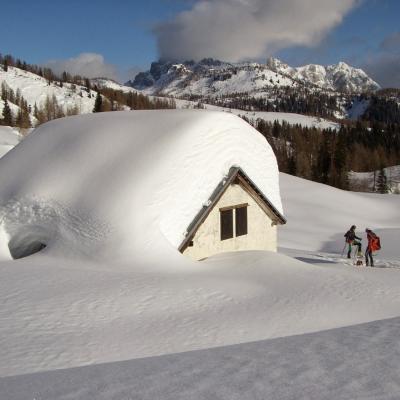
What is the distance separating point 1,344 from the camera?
19.8ft

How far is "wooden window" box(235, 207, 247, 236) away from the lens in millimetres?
15555

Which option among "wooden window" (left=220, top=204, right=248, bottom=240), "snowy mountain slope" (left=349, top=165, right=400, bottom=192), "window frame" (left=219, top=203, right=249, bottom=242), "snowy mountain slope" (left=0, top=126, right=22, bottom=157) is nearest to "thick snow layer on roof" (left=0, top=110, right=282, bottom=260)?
"window frame" (left=219, top=203, right=249, bottom=242)

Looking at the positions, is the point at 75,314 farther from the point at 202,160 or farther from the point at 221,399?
the point at 202,160

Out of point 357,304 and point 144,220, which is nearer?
point 357,304

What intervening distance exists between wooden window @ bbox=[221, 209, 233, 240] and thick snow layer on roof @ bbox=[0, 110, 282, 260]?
1.54 metres

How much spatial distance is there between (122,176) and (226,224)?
14.6ft

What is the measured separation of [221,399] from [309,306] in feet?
19.7

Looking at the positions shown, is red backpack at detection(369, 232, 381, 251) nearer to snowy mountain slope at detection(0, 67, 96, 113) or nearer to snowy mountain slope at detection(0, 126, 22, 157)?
snowy mountain slope at detection(0, 126, 22, 157)

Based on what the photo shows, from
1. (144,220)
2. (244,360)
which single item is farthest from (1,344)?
(144,220)

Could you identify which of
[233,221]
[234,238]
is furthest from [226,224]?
[234,238]

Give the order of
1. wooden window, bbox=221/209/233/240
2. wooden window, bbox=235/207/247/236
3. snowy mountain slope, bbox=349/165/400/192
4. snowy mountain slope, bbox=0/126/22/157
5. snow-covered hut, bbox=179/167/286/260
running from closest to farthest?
snow-covered hut, bbox=179/167/286/260 < wooden window, bbox=221/209/233/240 < wooden window, bbox=235/207/247/236 < snowy mountain slope, bbox=0/126/22/157 < snowy mountain slope, bbox=349/165/400/192

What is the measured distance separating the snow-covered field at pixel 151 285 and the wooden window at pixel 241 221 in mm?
1650

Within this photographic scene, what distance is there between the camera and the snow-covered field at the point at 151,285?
4000 mm

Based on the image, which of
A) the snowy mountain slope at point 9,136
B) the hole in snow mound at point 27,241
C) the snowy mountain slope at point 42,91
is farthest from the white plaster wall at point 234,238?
the snowy mountain slope at point 42,91
